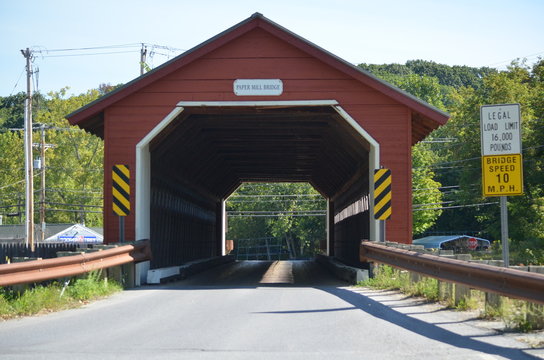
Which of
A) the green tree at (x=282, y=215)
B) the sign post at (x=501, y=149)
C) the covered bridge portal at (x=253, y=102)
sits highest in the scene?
the covered bridge portal at (x=253, y=102)

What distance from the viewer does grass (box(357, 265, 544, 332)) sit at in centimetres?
748

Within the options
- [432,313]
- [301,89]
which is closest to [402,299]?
[432,313]

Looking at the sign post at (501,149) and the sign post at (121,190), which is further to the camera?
the sign post at (121,190)

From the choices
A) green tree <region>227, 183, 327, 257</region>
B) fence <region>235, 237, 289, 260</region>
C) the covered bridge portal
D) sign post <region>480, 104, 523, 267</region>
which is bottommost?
fence <region>235, 237, 289, 260</region>

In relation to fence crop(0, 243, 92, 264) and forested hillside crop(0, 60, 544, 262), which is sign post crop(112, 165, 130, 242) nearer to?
fence crop(0, 243, 92, 264)

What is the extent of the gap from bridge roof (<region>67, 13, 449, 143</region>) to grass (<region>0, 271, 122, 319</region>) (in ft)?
17.2

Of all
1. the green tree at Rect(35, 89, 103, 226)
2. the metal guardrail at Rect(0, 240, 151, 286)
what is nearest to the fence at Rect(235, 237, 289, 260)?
the green tree at Rect(35, 89, 103, 226)

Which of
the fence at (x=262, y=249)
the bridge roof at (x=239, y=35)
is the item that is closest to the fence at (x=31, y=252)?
the bridge roof at (x=239, y=35)

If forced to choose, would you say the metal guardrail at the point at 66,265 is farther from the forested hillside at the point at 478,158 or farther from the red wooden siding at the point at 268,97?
the forested hillside at the point at 478,158

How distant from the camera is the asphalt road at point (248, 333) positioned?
21.2ft

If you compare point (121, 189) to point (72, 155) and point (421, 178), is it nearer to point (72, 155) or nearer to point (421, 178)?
point (421, 178)

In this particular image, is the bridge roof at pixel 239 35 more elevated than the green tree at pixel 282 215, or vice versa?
the bridge roof at pixel 239 35

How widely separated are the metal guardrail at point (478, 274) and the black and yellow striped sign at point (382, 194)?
3.56 m

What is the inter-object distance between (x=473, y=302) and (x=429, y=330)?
167cm
